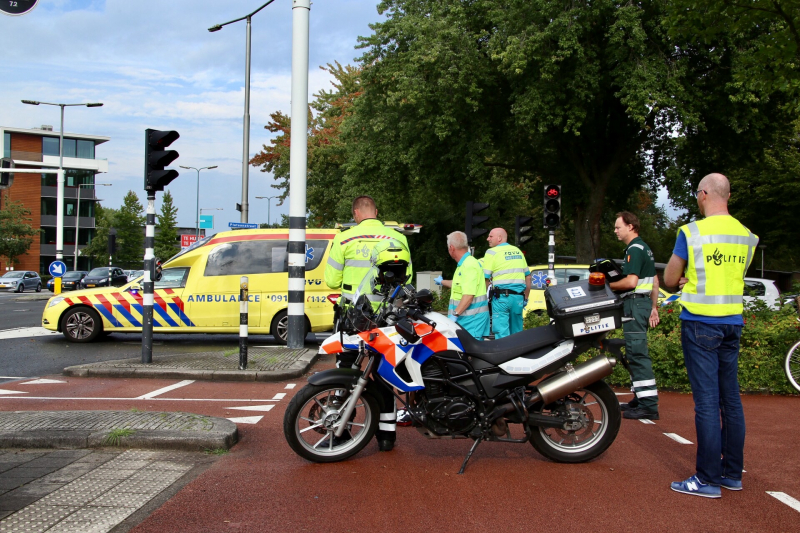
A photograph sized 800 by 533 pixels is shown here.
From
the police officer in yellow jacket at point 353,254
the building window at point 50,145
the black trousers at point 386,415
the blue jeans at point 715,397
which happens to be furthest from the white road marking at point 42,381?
the building window at point 50,145

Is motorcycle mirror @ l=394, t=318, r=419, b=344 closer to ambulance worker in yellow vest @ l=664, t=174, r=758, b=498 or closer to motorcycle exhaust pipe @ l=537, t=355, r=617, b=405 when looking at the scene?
motorcycle exhaust pipe @ l=537, t=355, r=617, b=405

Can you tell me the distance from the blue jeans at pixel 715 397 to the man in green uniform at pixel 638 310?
6.35 feet

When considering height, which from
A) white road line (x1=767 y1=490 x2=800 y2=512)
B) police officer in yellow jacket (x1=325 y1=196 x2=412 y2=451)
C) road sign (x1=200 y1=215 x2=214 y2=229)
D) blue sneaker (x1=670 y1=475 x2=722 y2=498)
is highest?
road sign (x1=200 y1=215 x2=214 y2=229)

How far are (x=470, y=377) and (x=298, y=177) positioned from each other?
Result: 22.8 ft

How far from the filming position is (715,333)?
14.7 feet

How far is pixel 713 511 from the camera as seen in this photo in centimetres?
420

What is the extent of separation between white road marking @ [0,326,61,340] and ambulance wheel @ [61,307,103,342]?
189cm

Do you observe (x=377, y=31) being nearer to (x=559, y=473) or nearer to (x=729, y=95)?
(x=729, y=95)

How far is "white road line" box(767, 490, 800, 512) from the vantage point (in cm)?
425

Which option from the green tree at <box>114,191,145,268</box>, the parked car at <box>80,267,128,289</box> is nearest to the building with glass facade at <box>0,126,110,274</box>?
the green tree at <box>114,191,145,268</box>

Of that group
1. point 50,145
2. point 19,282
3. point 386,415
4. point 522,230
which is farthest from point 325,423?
point 50,145

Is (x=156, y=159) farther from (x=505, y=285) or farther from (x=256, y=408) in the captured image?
(x=505, y=285)

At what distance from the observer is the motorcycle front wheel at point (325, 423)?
5.01 meters

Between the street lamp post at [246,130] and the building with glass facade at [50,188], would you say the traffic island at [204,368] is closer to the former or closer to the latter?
the street lamp post at [246,130]
